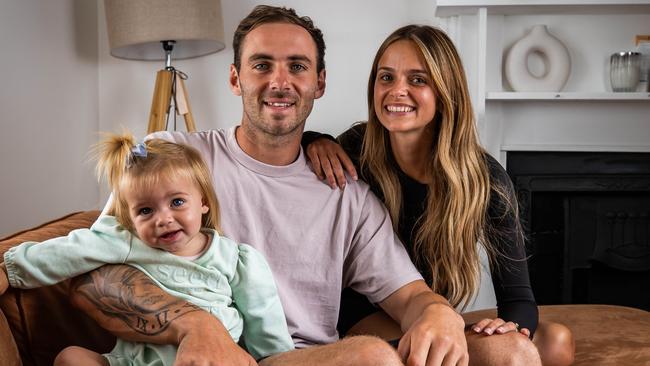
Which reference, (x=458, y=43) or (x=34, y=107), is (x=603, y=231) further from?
(x=34, y=107)

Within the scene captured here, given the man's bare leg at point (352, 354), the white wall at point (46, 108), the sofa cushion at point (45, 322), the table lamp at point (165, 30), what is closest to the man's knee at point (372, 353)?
the man's bare leg at point (352, 354)

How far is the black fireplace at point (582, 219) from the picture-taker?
3.37 meters

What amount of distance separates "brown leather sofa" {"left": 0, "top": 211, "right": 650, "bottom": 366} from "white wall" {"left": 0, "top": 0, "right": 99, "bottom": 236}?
0.94m

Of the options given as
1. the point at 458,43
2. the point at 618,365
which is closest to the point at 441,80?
the point at 618,365

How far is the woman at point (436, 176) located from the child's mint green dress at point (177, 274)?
379mm

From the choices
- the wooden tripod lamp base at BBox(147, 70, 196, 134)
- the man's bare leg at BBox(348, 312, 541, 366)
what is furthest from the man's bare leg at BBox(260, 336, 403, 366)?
the wooden tripod lamp base at BBox(147, 70, 196, 134)

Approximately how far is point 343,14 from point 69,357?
242 cm

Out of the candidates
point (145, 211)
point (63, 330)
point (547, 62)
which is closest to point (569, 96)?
point (547, 62)

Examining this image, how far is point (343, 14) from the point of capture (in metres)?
3.52

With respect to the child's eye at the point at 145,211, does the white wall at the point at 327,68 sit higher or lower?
higher

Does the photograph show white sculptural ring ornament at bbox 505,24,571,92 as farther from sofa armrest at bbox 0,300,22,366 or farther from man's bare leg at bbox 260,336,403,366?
sofa armrest at bbox 0,300,22,366

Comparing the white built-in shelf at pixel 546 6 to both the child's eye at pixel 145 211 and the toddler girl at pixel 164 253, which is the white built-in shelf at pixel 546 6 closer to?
the toddler girl at pixel 164 253

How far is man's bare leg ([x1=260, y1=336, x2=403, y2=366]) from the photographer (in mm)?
1433

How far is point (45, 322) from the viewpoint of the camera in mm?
1562
